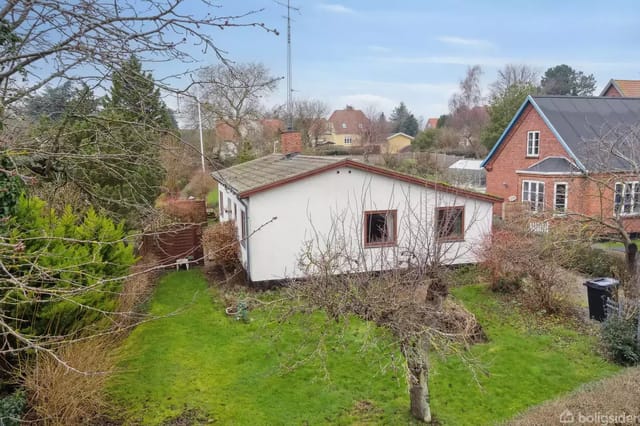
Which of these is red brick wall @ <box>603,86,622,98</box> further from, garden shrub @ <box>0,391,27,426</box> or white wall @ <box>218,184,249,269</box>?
garden shrub @ <box>0,391,27,426</box>

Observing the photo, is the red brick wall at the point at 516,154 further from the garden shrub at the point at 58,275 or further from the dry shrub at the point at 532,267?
the garden shrub at the point at 58,275

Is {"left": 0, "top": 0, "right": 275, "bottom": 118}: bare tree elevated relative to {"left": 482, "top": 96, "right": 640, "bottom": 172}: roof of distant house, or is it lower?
lower

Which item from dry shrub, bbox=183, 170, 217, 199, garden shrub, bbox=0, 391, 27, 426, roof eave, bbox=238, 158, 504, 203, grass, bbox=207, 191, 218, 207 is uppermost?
roof eave, bbox=238, 158, 504, 203

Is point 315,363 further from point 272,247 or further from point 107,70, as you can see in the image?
point 107,70

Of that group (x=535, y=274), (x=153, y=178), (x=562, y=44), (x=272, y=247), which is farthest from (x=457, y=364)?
(x=562, y=44)

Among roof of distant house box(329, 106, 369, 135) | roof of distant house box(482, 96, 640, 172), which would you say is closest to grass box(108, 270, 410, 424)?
roof of distant house box(482, 96, 640, 172)

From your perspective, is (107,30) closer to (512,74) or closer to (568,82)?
(512,74)
